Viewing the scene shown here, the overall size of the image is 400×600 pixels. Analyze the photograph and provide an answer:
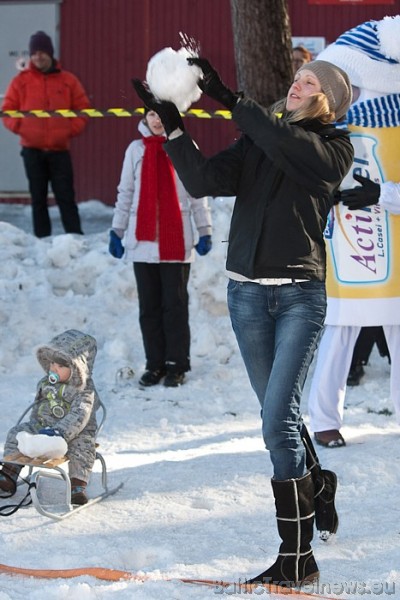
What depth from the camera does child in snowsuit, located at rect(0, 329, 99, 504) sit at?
208 inches

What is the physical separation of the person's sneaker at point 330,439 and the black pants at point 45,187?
18.1 feet

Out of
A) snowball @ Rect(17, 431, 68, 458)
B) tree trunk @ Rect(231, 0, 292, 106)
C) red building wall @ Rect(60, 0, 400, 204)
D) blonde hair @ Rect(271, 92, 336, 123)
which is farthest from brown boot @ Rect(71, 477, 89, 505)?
red building wall @ Rect(60, 0, 400, 204)

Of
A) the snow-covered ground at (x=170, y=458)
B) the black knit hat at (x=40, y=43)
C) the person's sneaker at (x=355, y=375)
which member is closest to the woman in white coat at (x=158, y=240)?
the snow-covered ground at (x=170, y=458)

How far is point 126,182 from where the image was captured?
777 centimetres

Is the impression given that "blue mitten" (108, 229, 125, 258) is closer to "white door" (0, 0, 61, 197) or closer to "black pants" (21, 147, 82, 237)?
"black pants" (21, 147, 82, 237)

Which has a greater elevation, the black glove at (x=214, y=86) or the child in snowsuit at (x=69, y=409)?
the black glove at (x=214, y=86)

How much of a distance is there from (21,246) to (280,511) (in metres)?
6.44

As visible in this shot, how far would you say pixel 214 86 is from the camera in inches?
161

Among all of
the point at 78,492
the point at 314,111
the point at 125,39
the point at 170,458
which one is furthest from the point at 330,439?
the point at 125,39

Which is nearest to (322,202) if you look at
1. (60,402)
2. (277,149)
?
(277,149)

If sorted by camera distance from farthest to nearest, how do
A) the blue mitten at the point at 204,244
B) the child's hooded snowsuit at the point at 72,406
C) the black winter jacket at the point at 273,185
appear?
the blue mitten at the point at 204,244 → the child's hooded snowsuit at the point at 72,406 → the black winter jacket at the point at 273,185

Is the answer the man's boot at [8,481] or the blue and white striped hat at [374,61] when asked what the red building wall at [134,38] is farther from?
the man's boot at [8,481]

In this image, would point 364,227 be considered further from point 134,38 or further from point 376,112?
point 134,38

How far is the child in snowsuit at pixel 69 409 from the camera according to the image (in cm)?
527
